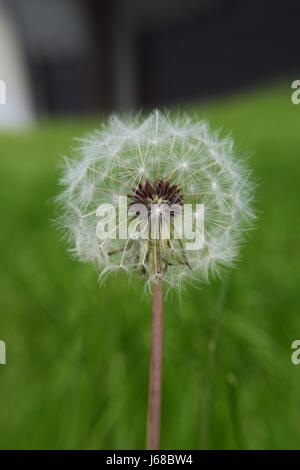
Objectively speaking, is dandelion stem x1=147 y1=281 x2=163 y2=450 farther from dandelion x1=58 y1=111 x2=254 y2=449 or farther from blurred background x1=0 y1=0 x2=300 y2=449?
blurred background x1=0 y1=0 x2=300 y2=449

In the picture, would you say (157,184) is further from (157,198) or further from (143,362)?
(143,362)

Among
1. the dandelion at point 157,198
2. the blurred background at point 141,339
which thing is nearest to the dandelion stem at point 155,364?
the dandelion at point 157,198

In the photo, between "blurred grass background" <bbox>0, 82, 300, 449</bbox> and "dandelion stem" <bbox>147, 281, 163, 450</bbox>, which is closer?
"dandelion stem" <bbox>147, 281, 163, 450</bbox>

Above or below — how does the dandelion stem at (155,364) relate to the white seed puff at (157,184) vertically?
below

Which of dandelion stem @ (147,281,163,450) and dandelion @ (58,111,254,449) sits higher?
dandelion @ (58,111,254,449)

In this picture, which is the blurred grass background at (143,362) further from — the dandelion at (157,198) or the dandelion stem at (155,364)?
the dandelion stem at (155,364)

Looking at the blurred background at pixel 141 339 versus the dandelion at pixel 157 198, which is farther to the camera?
the blurred background at pixel 141 339

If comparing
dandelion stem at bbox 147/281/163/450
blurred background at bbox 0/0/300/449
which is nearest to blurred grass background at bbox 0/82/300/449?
blurred background at bbox 0/0/300/449
